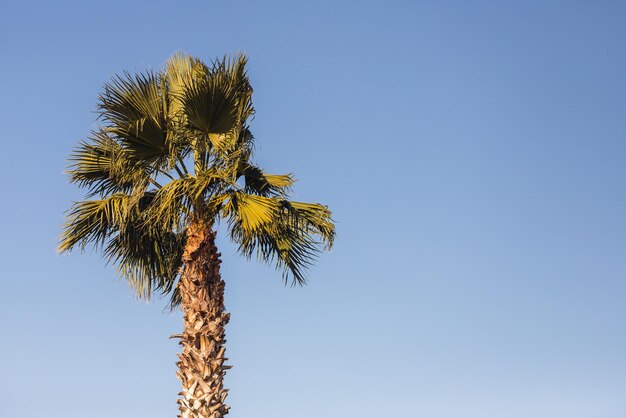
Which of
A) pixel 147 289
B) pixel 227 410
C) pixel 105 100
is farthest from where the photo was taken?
pixel 147 289

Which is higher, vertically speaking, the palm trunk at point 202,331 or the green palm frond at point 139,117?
the green palm frond at point 139,117

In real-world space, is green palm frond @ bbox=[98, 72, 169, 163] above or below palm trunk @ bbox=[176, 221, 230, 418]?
above

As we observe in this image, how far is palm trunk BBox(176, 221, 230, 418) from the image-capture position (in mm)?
12727

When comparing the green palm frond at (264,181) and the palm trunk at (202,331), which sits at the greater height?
the green palm frond at (264,181)

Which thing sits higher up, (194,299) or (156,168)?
(156,168)

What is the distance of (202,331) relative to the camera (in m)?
13.0

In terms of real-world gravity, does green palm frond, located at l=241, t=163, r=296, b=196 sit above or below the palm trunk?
above

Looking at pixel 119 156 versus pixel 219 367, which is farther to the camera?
pixel 119 156

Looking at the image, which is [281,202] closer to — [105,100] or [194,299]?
[194,299]

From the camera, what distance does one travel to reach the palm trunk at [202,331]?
1273 centimetres

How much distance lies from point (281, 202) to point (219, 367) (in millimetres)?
2820

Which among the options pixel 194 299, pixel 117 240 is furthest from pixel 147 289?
pixel 194 299

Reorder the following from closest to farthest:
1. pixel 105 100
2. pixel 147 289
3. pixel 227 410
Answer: pixel 227 410, pixel 105 100, pixel 147 289

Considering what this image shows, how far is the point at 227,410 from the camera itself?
12.9m
